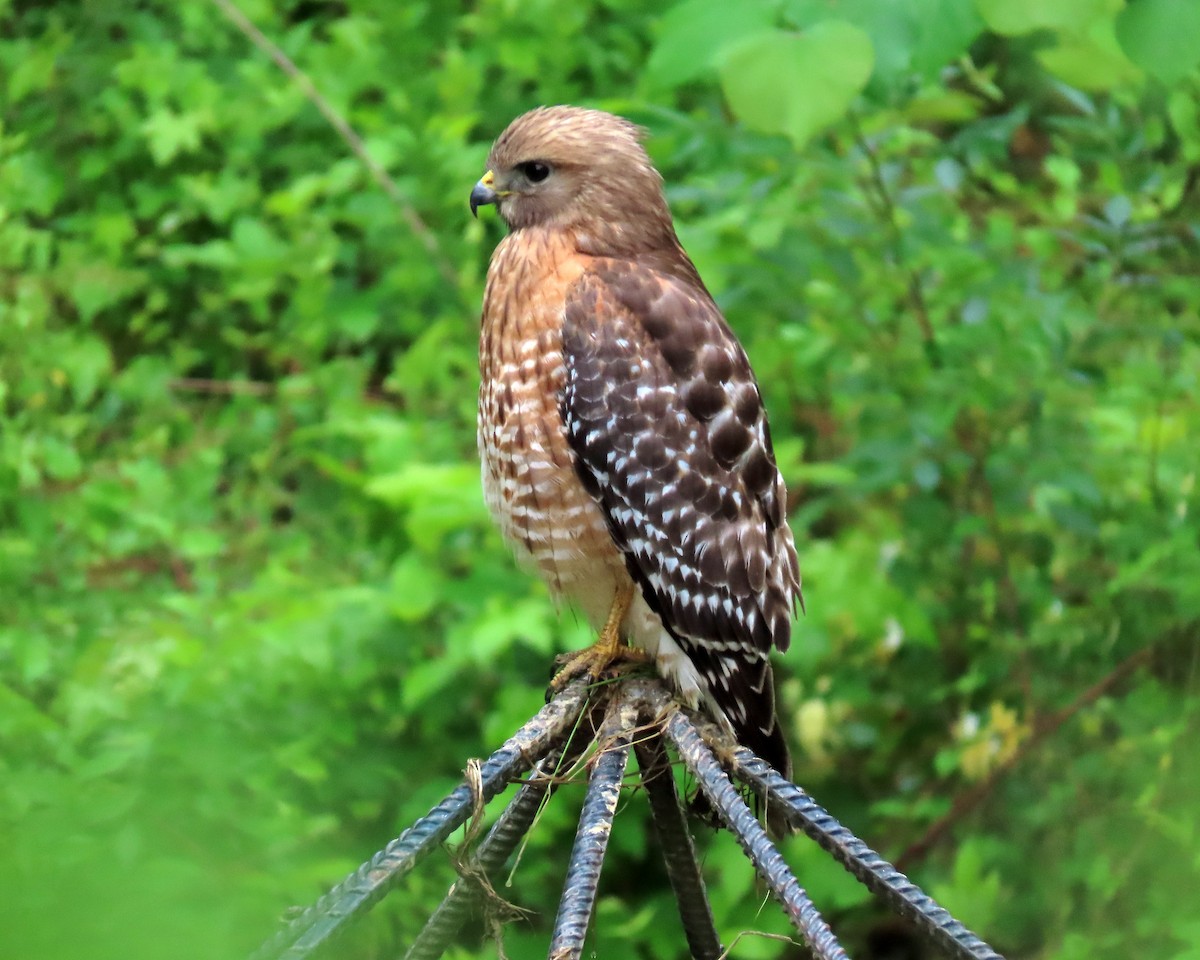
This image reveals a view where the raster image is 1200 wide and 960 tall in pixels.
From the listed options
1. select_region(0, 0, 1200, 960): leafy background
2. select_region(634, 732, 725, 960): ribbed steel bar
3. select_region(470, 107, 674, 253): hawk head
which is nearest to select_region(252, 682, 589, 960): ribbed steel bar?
select_region(634, 732, 725, 960): ribbed steel bar

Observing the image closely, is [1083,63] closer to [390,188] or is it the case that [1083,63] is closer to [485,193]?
[485,193]

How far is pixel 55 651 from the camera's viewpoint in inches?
129

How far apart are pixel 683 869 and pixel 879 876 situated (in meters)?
0.43

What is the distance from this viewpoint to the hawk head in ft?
7.58

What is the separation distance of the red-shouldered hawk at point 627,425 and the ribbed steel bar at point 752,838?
0.59 meters

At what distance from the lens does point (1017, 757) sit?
11.5ft

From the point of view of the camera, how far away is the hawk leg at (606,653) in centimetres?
230

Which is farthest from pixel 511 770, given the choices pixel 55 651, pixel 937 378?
pixel 55 651

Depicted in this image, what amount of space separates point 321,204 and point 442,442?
1496mm

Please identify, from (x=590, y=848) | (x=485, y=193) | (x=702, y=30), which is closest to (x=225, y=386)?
(x=485, y=193)

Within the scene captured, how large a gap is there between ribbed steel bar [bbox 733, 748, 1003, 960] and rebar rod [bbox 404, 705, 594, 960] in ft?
0.88

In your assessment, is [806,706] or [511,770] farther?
[806,706]

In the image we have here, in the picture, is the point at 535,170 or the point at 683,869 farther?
the point at 535,170

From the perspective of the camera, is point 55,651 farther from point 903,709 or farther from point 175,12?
point 175,12
